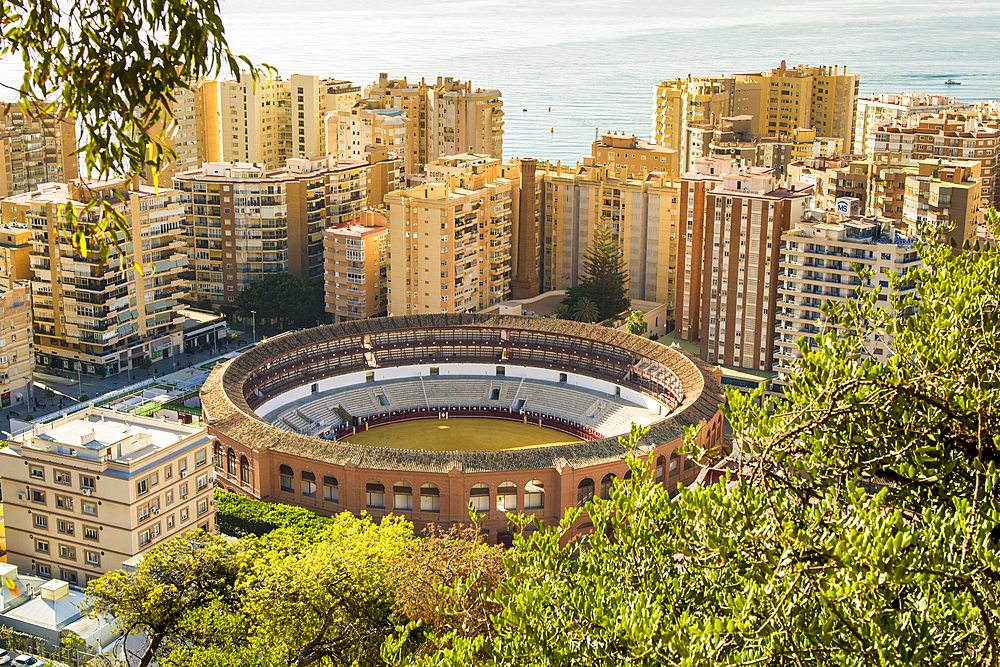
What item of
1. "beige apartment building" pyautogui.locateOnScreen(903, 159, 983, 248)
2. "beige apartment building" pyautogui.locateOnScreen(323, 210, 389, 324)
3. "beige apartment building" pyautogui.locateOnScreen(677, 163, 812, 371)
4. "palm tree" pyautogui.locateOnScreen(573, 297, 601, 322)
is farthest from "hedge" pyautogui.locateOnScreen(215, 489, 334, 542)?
"beige apartment building" pyautogui.locateOnScreen(903, 159, 983, 248)

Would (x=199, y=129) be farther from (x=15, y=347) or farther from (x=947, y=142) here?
(x=947, y=142)

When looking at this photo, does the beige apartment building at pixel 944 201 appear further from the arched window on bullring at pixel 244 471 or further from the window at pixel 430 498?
the arched window on bullring at pixel 244 471

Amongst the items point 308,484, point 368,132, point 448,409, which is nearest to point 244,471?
point 308,484

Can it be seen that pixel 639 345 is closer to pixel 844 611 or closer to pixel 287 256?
pixel 287 256

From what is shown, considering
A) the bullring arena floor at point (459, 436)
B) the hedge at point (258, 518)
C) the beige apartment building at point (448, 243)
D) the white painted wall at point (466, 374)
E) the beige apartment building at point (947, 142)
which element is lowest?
the bullring arena floor at point (459, 436)

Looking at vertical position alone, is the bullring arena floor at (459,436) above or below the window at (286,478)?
below

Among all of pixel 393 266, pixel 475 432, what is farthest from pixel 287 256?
pixel 475 432

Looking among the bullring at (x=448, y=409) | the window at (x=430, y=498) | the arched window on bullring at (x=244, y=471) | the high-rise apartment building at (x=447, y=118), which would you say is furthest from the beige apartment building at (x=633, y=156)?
the arched window on bullring at (x=244, y=471)

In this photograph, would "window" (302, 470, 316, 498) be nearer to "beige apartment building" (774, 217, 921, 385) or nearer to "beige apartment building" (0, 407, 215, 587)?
"beige apartment building" (0, 407, 215, 587)
